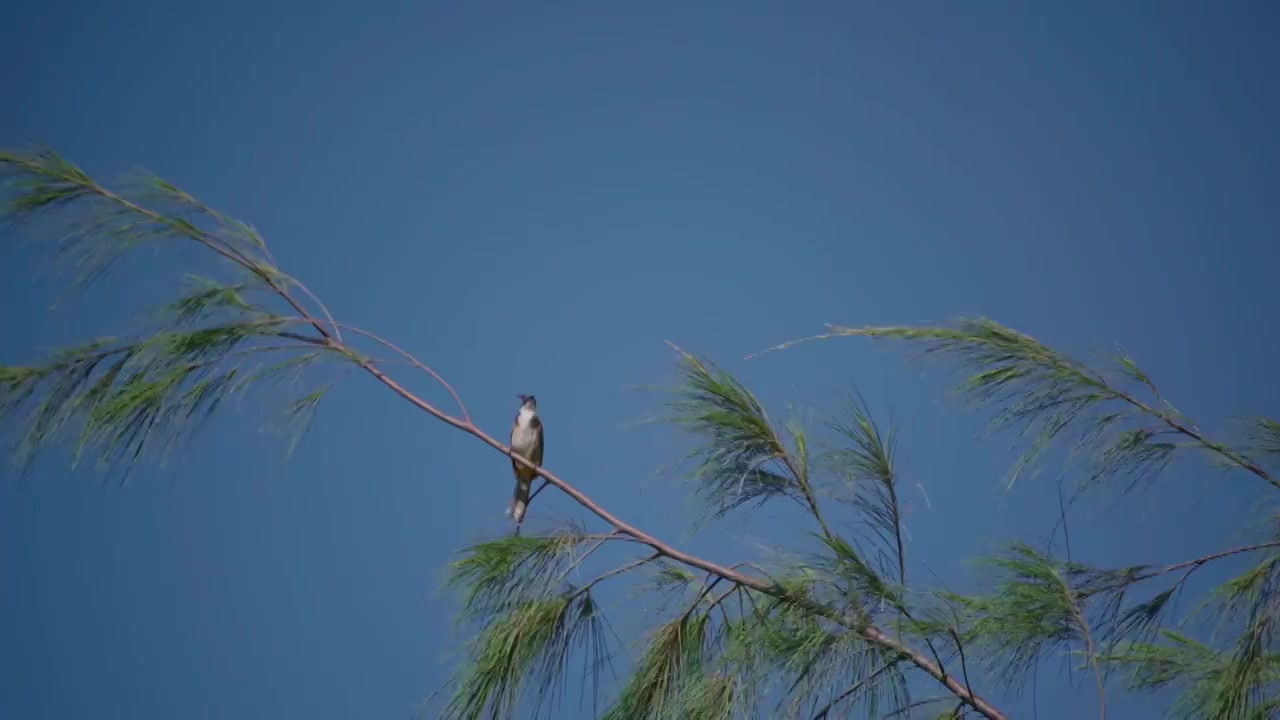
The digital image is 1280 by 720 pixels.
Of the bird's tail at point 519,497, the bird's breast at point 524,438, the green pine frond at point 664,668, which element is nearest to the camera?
the green pine frond at point 664,668

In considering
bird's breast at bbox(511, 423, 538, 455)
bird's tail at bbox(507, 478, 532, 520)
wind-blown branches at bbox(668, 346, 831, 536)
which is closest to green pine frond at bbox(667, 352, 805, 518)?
wind-blown branches at bbox(668, 346, 831, 536)

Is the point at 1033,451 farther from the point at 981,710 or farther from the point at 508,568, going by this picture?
the point at 508,568

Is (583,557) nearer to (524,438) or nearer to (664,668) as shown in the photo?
(664,668)

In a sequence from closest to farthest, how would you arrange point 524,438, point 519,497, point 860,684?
point 860,684 < point 519,497 < point 524,438

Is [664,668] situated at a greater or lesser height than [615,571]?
lesser

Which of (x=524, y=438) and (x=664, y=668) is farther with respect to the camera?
(x=524, y=438)

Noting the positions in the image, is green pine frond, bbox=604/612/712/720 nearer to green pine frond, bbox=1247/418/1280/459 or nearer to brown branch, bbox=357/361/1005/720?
brown branch, bbox=357/361/1005/720

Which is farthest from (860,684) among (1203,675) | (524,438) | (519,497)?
(524,438)

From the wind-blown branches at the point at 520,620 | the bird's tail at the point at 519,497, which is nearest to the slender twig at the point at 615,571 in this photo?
the wind-blown branches at the point at 520,620

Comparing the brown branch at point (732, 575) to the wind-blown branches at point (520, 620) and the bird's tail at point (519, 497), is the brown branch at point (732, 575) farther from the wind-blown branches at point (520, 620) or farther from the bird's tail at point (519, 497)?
the bird's tail at point (519, 497)

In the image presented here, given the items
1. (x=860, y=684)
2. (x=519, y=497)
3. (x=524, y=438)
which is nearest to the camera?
(x=860, y=684)

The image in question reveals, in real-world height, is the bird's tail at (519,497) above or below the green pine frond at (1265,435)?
below

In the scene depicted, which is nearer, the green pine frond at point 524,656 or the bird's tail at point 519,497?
the green pine frond at point 524,656

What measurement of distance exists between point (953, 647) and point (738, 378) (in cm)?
53
